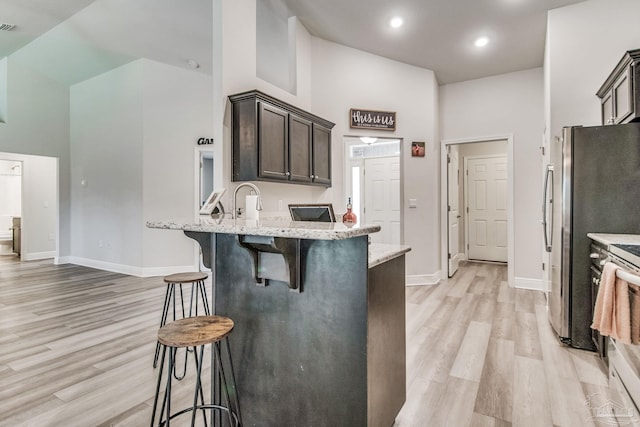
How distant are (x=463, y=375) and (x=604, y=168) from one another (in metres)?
1.92

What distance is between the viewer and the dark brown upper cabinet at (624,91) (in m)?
2.34

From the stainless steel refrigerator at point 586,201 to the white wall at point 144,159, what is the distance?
507 cm

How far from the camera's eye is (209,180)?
275 inches

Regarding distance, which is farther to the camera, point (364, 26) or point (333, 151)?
point (333, 151)

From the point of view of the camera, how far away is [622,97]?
2568 mm

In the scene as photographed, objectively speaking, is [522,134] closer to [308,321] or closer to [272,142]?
[272,142]

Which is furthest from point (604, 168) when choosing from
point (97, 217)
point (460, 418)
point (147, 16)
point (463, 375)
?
point (97, 217)

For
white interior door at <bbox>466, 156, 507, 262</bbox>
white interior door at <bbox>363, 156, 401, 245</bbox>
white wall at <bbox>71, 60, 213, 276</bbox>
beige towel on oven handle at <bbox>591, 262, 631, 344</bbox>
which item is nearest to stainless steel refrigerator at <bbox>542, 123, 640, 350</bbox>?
beige towel on oven handle at <bbox>591, 262, 631, 344</bbox>

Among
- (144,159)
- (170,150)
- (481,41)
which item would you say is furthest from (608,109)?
(144,159)

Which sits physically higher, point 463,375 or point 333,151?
point 333,151

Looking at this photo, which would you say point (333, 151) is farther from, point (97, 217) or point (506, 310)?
point (97, 217)

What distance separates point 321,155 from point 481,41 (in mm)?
2418

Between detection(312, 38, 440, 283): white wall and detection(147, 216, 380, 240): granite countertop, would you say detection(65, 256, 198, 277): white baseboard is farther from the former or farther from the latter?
detection(147, 216, 380, 240): granite countertop

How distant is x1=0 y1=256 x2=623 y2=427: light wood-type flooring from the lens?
189cm
